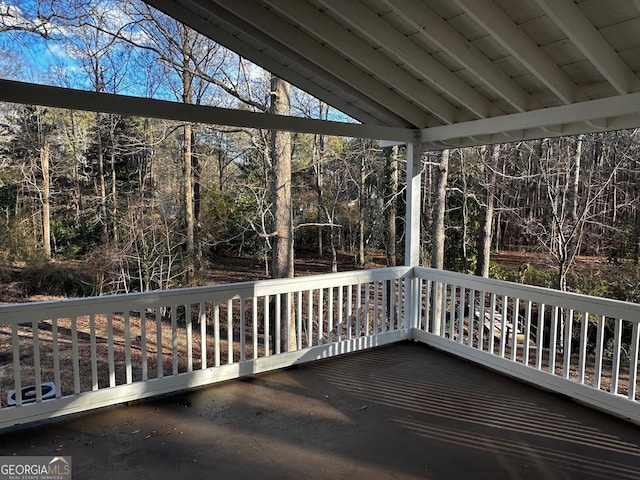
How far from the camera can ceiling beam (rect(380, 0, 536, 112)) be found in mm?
2926

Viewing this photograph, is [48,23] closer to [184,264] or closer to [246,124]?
[184,264]

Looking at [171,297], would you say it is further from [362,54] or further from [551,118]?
[551,118]

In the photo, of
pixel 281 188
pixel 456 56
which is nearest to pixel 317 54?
pixel 456 56

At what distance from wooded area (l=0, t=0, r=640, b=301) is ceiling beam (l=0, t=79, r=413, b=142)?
3.92 metres

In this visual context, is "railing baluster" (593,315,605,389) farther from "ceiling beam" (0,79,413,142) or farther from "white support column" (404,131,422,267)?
"ceiling beam" (0,79,413,142)

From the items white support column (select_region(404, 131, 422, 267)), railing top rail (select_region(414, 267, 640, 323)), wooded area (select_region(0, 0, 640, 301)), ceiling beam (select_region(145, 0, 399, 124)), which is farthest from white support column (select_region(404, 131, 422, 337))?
wooded area (select_region(0, 0, 640, 301))

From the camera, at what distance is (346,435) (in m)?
2.95

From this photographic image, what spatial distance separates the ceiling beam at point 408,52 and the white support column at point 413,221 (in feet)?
2.62

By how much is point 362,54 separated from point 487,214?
868 cm

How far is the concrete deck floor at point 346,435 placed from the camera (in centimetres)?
258

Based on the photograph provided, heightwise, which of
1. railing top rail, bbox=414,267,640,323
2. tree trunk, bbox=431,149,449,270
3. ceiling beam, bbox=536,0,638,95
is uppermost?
ceiling beam, bbox=536,0,638,95

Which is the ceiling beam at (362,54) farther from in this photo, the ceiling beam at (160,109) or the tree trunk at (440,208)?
the tree trunk at (440,208)

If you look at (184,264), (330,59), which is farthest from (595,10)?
(184,264)

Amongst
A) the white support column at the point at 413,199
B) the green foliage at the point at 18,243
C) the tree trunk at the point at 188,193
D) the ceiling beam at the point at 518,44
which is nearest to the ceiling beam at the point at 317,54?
the white support column at the point at 413,199
